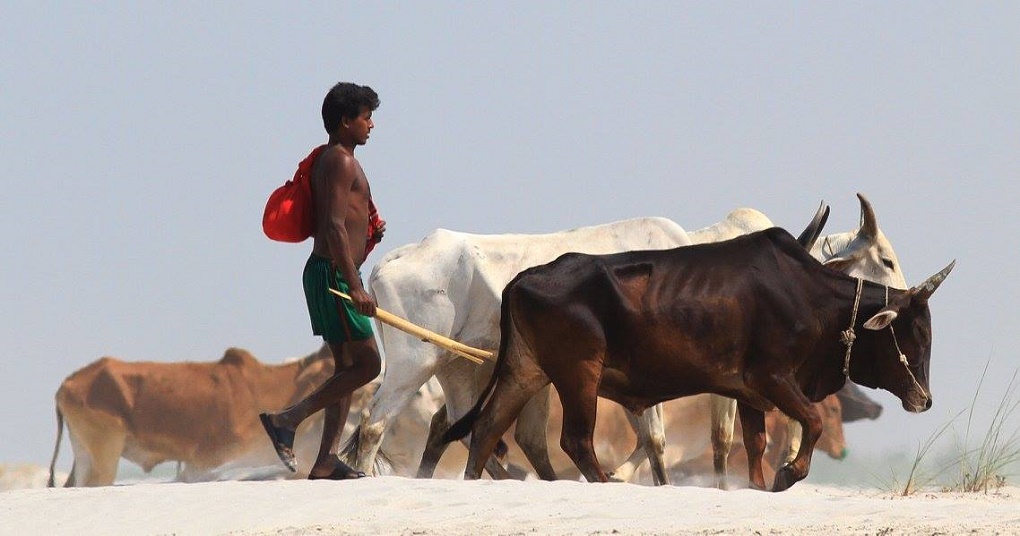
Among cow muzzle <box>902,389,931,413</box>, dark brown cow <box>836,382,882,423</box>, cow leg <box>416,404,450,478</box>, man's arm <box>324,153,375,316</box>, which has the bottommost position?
dark brown cow <box>836,382,882,423</box>

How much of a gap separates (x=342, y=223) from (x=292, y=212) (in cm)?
35

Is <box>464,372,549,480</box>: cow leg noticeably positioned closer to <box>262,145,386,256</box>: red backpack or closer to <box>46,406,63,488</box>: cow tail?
<box>262,145,386,256</box>: red backpack

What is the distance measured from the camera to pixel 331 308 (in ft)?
29.1

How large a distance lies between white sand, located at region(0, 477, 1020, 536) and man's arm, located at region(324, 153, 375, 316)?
2.91 ft

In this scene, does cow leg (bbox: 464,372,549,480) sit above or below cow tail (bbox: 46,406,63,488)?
above

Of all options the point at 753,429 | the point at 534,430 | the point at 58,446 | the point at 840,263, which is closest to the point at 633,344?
the point at 753,429

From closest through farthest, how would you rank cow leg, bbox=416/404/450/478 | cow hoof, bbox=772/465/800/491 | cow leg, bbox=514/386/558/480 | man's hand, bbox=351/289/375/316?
man's hand, bbox=351/289/375/316, cow hoof, bbox=772/465/800/491, cow leg, bbox=416/404/450/478, cow leg, bbox=514/386/558/480

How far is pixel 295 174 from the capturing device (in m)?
9.16

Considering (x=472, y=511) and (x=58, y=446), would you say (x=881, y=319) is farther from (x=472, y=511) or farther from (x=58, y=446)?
(x=58, y=446)

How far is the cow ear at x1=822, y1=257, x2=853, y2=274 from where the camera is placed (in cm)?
1284

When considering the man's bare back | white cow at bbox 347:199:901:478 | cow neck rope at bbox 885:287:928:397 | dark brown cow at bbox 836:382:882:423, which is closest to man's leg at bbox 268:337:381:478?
the man's bare back

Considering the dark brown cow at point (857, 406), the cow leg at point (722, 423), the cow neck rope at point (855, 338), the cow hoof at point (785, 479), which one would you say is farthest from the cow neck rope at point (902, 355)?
the dark brown cow at point (857, 406)

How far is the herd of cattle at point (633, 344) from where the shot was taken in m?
9.53

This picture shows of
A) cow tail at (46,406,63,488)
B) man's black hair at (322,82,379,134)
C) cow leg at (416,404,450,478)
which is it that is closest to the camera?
man's black hair at (322,82,379,134)
